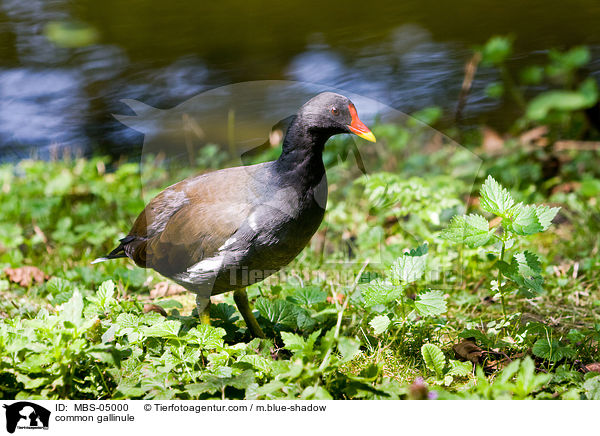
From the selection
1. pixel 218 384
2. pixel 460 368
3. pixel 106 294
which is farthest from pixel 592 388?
pixel 106 294

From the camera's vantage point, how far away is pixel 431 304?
7.82 feet

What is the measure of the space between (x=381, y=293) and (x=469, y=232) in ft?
1.38

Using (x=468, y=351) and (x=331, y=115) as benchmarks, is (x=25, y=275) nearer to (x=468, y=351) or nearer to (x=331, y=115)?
(x=331, y=115)

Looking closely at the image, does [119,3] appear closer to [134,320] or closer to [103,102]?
[103,102]

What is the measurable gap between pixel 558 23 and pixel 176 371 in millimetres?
3448

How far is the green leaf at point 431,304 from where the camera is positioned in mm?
2354

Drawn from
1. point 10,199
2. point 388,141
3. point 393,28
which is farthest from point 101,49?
point 388,141

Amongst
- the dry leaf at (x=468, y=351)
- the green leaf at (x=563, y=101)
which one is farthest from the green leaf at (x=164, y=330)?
the green leaf at (x=563, y=101)

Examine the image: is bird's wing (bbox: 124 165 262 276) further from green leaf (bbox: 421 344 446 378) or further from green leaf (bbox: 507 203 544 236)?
green leaf (bbox: 507 203 544 236)

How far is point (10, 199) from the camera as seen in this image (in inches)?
180

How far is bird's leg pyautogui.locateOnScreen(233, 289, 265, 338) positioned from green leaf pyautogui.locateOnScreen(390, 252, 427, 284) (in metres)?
0.73

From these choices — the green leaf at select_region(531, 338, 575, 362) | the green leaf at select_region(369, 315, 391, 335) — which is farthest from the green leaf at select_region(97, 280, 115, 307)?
the green leaf at select_region(531, 338, 575, 362)

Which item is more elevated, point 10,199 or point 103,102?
point 103,102

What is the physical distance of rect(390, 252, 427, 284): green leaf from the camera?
2.43 metres
